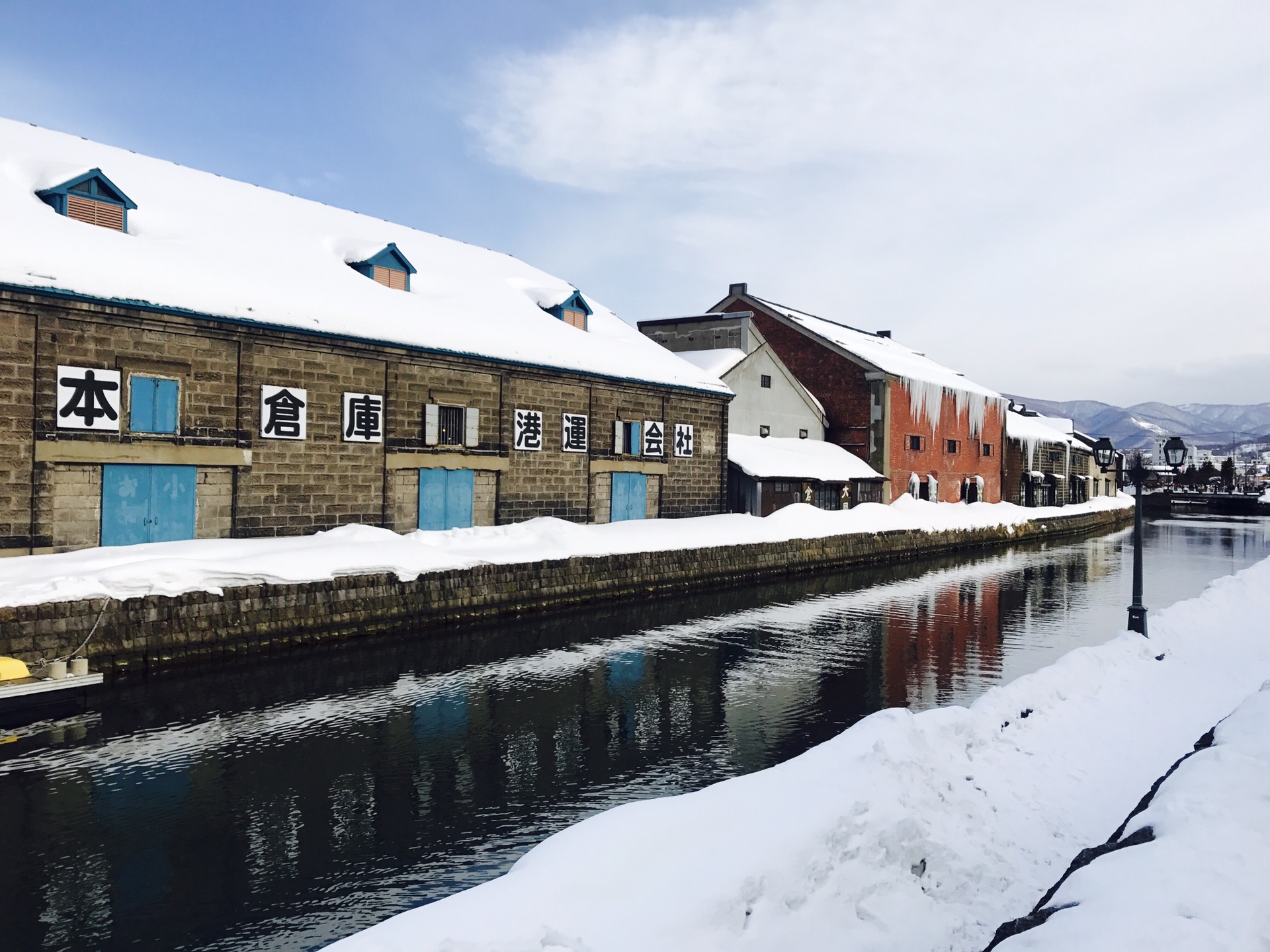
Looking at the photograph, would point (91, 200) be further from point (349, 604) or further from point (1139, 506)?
point (1139, 506)

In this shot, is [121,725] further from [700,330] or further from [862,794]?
[700,330]

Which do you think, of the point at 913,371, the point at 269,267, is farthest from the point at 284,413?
the point at 913,371

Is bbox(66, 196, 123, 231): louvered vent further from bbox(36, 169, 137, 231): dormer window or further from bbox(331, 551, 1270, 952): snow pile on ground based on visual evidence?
bbox(331, 551, 1270, 952): snow pile on ground

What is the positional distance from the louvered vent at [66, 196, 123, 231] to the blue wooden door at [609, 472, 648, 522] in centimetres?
1564

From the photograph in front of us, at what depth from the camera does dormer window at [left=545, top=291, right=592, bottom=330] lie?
2984 cm

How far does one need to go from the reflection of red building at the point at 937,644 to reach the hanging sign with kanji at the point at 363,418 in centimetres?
1327

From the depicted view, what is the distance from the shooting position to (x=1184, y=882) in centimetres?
407

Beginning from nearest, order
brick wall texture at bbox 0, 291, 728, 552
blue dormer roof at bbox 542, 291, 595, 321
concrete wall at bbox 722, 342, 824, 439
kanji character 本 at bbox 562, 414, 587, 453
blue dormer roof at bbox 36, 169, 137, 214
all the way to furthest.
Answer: brick wall texture at bbox 0, 291, 728, 552 < blue dormer roof at bbox 36, 169, 137, 214 < kanji character 本 at bbox 562, 414, 587, 453 < blue dormer roof at bbox 542, 291, 595, 321 < concrete wall at bbox 722, 342, 824, 439

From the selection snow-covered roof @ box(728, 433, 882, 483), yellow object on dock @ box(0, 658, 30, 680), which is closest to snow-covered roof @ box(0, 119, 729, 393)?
snow-covered roof @ box(728, 433, 882, 483)

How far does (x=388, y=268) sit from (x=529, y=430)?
6136 millimetres

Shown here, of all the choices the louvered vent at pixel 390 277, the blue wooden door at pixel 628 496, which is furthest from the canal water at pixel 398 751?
the louvered vent at pixel 390 277

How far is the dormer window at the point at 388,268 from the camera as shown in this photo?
24.1 metres

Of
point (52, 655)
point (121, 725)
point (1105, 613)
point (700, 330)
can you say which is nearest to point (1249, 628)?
point (1105, 613)

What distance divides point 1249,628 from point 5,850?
62.1 feet
